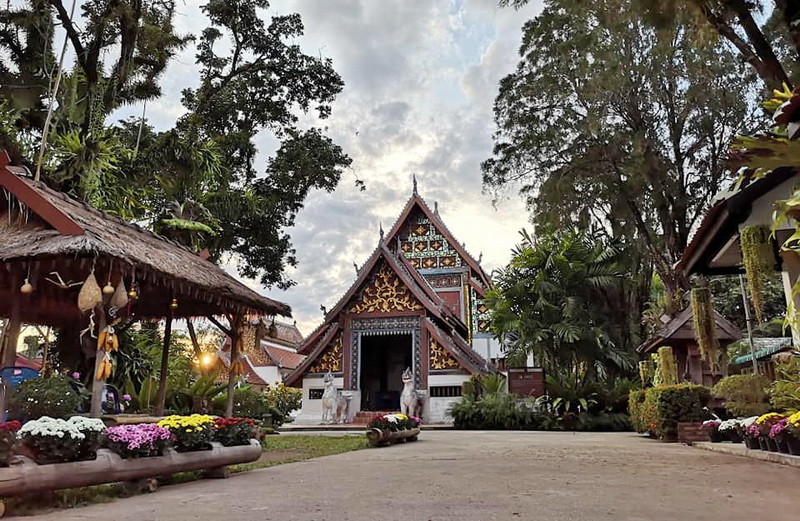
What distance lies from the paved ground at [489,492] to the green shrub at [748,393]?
40.0 inches

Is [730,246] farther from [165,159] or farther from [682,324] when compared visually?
[165,159]

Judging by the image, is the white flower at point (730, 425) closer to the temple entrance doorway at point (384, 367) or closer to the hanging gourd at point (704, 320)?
the hanging gourd at point (704, 320)

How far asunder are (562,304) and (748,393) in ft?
35.1

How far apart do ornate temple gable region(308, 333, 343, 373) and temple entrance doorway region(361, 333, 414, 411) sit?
2.89 metres

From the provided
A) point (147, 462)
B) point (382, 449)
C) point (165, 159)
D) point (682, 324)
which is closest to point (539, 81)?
point (682, 324)

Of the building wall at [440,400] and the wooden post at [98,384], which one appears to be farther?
the building wall at [440,400]

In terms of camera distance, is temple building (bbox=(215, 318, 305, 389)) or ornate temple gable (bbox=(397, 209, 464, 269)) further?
temple building (bbox=(215, 318, 305, 389))

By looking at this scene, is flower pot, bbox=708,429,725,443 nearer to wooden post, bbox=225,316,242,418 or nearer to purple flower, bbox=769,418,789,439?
purple flower, bbox=769,418,789,439

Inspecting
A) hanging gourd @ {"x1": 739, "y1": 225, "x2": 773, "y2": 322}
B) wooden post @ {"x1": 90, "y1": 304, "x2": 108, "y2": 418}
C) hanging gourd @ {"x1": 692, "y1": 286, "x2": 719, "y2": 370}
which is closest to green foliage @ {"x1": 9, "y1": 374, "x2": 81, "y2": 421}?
wooden post @ {"x1": 90, "y1": 304, "x2": 108, "y2": 418}

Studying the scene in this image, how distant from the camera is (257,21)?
15.9m

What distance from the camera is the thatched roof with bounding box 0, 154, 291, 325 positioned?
546 centimetres

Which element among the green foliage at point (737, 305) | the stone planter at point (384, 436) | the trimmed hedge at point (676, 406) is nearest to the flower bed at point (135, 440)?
the stone planter at point (384, 436)

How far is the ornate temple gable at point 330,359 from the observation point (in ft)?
56.1

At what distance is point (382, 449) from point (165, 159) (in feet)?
24.3
